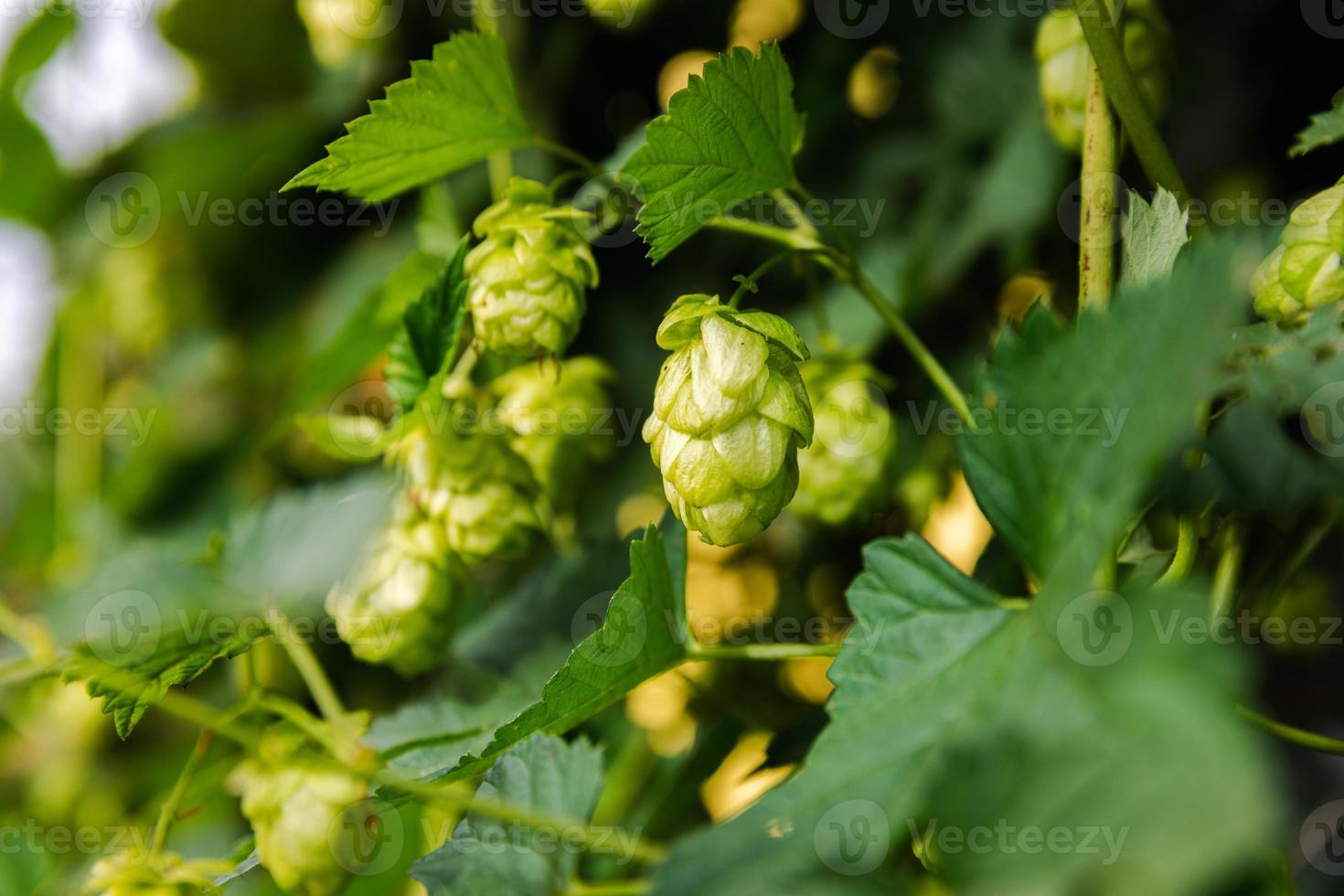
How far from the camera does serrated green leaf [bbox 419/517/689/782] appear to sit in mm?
579

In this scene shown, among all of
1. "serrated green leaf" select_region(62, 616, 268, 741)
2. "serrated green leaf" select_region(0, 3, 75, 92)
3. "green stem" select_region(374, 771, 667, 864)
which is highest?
"serrated green leaf" select_region(0, 3, 75, 92)

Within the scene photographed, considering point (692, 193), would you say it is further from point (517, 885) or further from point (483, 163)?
point (483, 163)

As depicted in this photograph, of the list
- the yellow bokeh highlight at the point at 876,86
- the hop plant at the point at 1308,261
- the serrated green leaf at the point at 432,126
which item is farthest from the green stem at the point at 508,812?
the yellow bokeh highlight at the point at 876,86

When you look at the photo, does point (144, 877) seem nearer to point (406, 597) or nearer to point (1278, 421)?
point (406, 597)

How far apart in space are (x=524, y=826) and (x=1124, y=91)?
0.58 m

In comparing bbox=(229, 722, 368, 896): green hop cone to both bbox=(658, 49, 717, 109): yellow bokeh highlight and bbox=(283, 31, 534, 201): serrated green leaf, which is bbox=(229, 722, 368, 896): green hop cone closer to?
bbox=(283, 31, 534, 201): serrated green leaf

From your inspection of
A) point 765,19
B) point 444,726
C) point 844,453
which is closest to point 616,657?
point 444,726

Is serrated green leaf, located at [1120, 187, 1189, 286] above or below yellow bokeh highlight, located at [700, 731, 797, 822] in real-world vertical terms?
above

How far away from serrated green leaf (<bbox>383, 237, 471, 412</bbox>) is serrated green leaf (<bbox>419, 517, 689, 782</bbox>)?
8.3 inches

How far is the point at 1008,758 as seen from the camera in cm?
36

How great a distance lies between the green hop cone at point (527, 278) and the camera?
2.18 feet

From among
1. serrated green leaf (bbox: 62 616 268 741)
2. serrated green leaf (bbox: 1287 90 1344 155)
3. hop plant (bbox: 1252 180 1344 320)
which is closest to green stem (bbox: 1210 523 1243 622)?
hop plant (bbox: 1252 180 1344 320)

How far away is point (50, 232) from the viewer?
1721 mm

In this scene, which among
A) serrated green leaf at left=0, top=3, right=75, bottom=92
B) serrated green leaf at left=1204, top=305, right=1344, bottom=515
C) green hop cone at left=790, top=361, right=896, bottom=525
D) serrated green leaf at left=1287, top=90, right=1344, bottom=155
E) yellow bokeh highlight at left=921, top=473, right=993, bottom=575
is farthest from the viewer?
serrated green leaf at left=0, top=3, right=75, bottom=92
